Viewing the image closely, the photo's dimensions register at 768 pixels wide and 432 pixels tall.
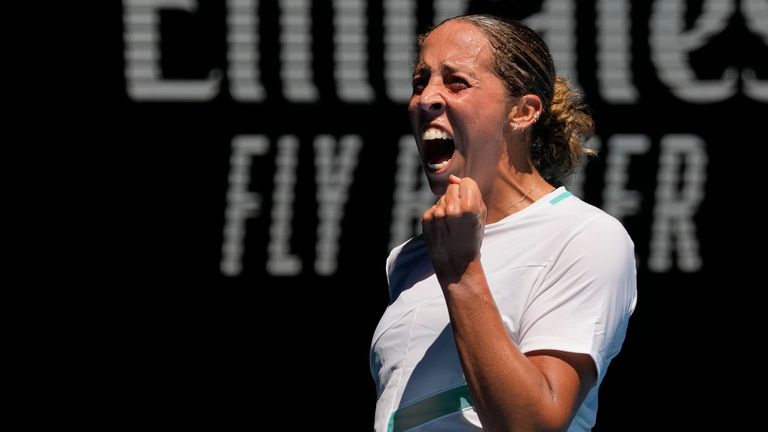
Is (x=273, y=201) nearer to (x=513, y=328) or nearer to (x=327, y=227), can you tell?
(x=327, y=227)

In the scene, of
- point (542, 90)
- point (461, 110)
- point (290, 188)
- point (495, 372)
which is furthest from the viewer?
point (290, 188)

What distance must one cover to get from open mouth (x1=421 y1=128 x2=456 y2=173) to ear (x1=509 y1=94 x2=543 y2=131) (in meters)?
0.10

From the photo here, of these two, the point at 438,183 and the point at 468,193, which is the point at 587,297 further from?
the point at 438,183

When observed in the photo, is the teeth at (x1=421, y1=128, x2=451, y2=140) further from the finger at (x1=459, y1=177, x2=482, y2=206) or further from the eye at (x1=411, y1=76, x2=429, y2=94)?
the finger at (x1=459, y1=177, x2=482, y2=206)

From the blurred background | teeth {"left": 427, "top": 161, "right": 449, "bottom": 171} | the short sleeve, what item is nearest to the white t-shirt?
the short sleeve

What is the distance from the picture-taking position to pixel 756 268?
12.0 feet

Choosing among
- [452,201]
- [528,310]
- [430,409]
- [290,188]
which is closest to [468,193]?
[452,201]

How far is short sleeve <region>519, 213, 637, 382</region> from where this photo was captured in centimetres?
151

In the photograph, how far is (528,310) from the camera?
62.3 inches

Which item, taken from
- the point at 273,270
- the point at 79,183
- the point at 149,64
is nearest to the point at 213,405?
the point at 273,270

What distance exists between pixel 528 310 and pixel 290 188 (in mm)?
2214

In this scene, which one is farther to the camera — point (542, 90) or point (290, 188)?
point (290, 188)

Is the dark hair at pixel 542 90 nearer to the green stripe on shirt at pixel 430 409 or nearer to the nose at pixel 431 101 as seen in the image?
the nose at pixel 431 101

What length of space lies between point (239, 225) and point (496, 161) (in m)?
2.06
